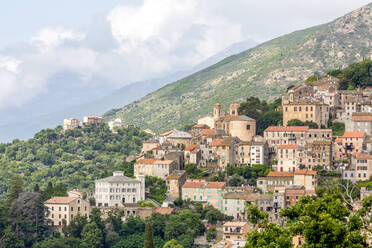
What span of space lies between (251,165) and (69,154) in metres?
55.7

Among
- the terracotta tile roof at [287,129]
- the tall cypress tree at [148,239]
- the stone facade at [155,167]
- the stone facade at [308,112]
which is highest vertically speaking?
the stone facade at [308,112]

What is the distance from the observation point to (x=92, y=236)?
88562 millimetres

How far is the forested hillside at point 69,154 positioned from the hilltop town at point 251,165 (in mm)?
35041

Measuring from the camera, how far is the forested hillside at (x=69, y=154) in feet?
452

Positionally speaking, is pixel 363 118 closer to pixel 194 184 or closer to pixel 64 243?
pixel 194 184

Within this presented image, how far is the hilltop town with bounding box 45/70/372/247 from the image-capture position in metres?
90.1

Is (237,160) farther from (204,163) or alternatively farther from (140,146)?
(140,146)

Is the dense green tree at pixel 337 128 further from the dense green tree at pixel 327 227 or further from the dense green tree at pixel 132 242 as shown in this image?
the dense green tree at pixel 327 227

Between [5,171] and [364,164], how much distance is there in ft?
235

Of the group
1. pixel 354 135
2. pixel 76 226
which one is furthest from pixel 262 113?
pixel 76 226

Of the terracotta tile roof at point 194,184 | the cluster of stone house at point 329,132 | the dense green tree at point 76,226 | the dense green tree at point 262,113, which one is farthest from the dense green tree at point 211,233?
the dense green tree at point 262,113

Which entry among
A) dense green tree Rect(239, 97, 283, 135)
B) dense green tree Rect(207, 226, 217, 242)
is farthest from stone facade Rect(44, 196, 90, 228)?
dense green tree Rect(239, 97, 283, 135)

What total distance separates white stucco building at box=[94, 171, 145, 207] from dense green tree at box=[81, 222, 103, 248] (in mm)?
6290

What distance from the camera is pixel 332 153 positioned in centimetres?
9488
